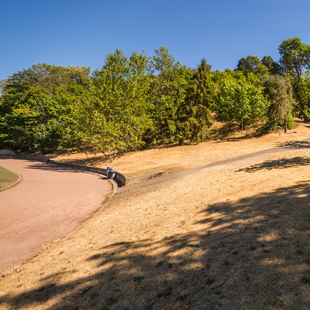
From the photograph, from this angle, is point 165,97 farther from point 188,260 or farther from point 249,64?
point 249,64

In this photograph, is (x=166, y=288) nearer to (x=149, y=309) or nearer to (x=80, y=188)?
(x=149, y=309)

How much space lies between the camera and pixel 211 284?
15.2 feet

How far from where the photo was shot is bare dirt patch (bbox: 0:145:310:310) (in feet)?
14.2

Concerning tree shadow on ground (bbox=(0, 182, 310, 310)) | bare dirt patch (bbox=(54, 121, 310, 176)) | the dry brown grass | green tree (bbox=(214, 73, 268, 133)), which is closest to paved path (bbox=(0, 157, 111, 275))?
the dry brown grass

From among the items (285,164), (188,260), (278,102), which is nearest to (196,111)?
(278,102)

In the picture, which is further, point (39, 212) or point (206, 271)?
point (39, 212)

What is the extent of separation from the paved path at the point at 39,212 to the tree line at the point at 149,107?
478 inches

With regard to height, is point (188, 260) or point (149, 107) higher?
point (149, 107)

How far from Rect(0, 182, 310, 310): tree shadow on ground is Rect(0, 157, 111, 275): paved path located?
357 centimetres

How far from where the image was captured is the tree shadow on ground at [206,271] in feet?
13.7

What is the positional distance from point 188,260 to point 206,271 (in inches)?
28.6

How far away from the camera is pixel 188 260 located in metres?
5.78

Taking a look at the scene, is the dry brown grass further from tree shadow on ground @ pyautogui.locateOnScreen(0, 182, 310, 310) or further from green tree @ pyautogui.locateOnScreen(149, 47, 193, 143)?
green tree @ pyautogui.locateOnScreen(149, 47, 193, 143)

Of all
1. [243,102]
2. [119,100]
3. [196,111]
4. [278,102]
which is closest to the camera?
[119,100]
